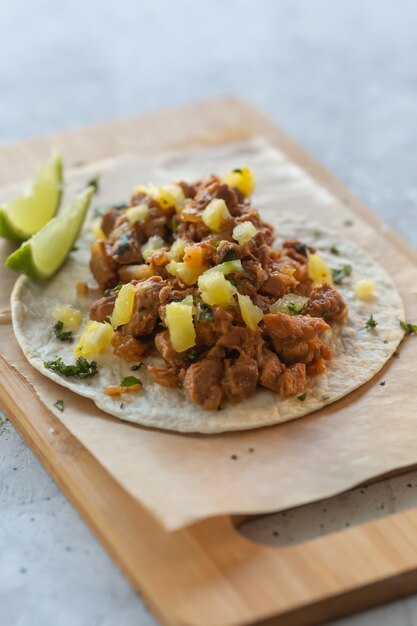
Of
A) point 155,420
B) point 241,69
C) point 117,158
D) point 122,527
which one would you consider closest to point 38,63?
point 241,69

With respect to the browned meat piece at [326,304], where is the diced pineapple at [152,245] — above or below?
above

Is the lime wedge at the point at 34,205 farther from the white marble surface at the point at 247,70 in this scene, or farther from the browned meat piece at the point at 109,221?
the white marble surface at the point at 247,70

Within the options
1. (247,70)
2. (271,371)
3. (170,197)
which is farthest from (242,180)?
(247,70)

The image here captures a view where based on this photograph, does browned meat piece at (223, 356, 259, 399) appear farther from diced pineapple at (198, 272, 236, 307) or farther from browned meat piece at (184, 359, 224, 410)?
diced pineapple at (198, 272, 236, 307)

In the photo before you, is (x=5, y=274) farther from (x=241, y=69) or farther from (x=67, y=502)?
(x=241, y=69)

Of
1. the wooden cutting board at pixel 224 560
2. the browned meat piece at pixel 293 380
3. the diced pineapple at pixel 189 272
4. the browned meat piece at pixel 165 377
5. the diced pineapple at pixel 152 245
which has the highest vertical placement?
the diced pineapple at pixel 189 272

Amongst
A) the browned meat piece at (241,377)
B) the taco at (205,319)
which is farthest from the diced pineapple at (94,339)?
the browned meat piece at (241,377)
